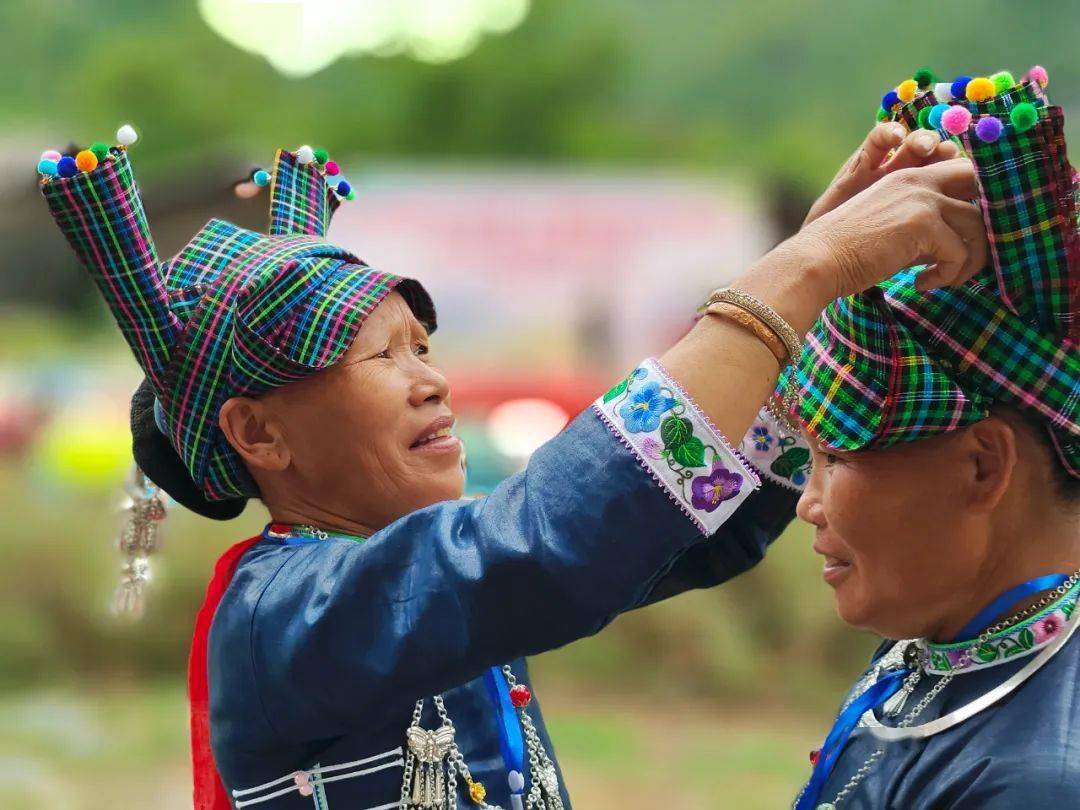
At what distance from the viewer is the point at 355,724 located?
6.10 feet

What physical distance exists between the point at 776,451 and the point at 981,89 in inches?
33.2

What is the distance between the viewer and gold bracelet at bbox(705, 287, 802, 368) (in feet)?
5.38

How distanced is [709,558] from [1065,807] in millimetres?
919

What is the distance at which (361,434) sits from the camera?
222 centimetres

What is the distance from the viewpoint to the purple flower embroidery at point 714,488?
1611 mm

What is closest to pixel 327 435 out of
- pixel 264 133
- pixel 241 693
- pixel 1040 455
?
pixel 241 693

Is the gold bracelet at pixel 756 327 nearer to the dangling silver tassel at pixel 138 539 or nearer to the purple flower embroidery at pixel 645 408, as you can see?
the purple flower embroidery at pixel 645 408

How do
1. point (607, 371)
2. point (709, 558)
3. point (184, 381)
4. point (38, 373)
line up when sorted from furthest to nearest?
1. point (607, 371)
2. point (38, 373)
3. point (709, 558)
4. point (184, 381)

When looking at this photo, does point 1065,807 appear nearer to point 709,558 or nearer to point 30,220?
point 709,558

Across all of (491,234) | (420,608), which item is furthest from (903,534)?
(491,234)

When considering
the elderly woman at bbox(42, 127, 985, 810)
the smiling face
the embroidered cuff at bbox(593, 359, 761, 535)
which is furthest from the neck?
the smiling face

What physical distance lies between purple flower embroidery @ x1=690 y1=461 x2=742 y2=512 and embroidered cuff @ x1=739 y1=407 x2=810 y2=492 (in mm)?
764

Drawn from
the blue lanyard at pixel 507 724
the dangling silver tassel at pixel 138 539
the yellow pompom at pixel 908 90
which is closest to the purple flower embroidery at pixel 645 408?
the yellow pompom at pixel 908 90

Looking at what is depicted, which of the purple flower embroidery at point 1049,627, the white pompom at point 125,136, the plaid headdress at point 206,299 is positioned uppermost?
the white pompom at point 125,136
